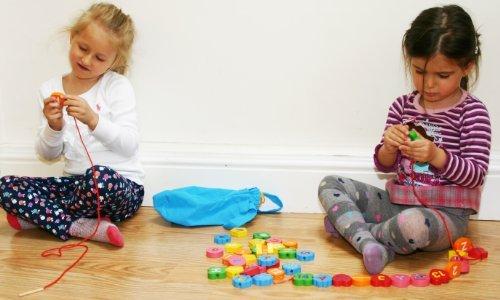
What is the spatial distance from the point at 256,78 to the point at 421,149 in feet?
1.85

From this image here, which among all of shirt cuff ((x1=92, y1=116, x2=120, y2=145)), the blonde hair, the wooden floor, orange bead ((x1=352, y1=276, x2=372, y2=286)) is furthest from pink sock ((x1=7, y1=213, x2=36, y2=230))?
orange bead ((x1=352, y1=276, x2=372, y2=286))

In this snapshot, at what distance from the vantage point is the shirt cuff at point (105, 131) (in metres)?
1.40

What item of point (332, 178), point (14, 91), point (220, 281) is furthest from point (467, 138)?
point (14, 91)

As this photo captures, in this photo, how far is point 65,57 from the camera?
1.71m

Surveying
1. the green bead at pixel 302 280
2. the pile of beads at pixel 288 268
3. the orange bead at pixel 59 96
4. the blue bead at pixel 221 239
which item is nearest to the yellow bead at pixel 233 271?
the pile of beads at pixel 288 268

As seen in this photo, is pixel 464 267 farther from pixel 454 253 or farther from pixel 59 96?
pixel 59 96

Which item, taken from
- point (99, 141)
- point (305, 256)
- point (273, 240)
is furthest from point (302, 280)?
point (99, 141)

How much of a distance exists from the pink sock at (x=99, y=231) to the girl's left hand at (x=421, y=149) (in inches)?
26.5

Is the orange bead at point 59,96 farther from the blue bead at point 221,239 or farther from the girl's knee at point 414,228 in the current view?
the girl's knee at point 414,228

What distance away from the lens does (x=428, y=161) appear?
4.14 ft

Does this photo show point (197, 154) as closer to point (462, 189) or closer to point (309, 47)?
point (309, 47)

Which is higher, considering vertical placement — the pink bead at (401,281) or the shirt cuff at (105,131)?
the shirt cuff at (105,131)

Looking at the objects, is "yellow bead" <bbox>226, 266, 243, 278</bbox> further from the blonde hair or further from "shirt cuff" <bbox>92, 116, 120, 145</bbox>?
the blonde hair

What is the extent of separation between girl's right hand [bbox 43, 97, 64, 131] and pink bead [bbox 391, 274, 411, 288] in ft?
2.79
